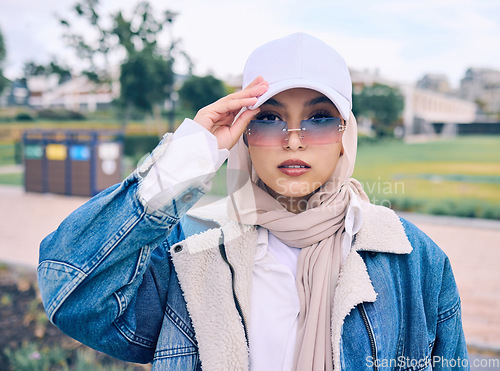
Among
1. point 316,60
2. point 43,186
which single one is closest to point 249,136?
point 316,60

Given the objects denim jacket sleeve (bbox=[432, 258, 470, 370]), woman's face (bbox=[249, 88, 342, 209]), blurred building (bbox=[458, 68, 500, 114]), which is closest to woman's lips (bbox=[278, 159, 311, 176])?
woman's face (bbox=[249, 88, 342, 209])

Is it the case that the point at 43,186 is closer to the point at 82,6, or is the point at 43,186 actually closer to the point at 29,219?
the point at 29,219

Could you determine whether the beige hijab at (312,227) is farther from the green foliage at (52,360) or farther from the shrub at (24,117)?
the shrub at (24,117)

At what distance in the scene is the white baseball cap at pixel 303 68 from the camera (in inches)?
52.0

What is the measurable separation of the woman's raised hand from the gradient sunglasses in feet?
0.15

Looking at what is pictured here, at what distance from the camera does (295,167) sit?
1.37 m

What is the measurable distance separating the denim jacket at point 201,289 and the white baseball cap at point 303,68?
363mm

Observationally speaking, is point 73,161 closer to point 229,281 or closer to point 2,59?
point 229,281

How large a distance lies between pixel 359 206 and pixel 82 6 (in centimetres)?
2125

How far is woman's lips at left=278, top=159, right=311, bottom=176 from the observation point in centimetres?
137

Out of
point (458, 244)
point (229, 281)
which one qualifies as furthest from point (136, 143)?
point (229, 281)

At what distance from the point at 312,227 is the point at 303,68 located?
47cm

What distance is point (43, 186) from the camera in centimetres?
1048

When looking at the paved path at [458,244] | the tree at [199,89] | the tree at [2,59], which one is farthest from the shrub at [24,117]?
the paved path at [458,244]
